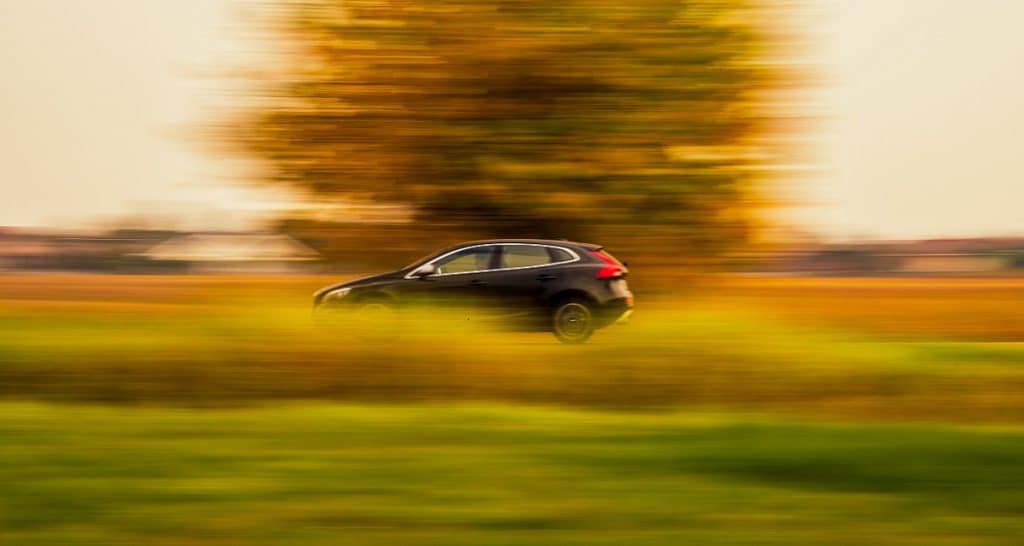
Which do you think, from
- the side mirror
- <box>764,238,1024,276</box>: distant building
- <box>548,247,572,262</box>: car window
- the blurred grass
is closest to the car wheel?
<box>548,247,572,262</box>: car window

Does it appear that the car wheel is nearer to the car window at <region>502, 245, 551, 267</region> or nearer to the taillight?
the taillight

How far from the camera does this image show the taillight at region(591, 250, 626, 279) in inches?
634

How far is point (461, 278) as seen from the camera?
1622cm

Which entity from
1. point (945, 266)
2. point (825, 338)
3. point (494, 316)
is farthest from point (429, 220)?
point (945, 266)

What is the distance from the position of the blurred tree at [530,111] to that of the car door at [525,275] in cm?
175

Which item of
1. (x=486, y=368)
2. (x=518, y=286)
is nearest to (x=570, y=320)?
(x=518, y=286)

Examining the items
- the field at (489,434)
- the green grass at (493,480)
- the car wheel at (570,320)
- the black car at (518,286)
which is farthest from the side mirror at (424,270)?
the green grass at (493,480)

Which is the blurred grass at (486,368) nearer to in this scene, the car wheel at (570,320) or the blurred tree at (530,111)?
the car wheel at (570,320)

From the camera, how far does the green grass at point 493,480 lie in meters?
5.53

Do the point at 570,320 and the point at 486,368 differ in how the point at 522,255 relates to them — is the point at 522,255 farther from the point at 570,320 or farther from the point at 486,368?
the point at 486,368

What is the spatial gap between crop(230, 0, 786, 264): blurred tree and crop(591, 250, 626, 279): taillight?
5.66 feet

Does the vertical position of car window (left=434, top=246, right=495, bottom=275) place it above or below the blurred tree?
below

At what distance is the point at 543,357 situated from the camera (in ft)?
35.3

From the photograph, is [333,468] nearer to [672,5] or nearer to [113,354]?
[113,354]
